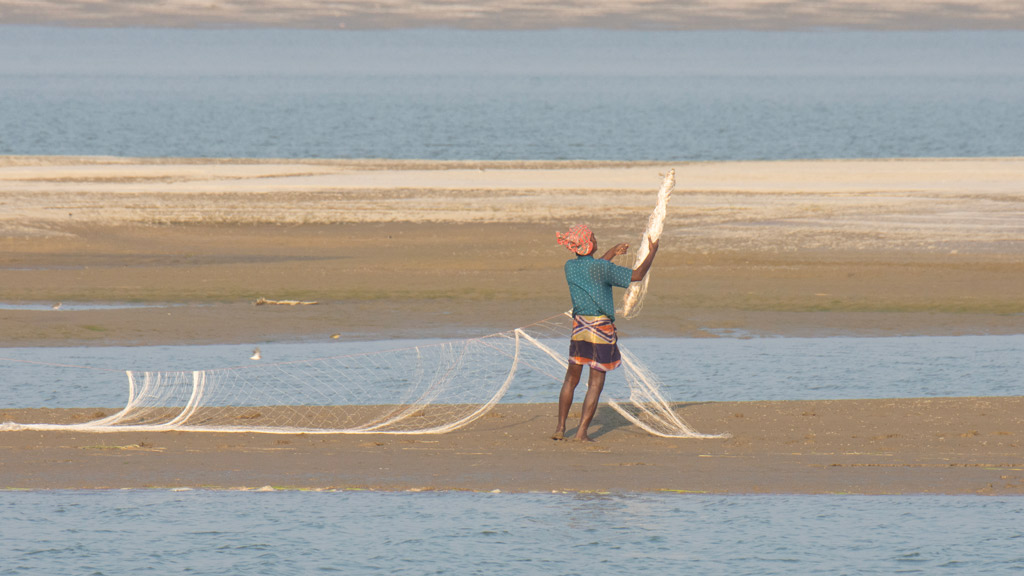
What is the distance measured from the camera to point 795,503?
930cm

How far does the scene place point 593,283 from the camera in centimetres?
1009

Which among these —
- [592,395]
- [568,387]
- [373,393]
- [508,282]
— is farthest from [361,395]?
[508,282]

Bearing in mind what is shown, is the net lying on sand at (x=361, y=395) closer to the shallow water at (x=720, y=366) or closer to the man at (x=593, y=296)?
the shallow water at (x=720, y=366)

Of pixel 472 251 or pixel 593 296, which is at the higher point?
pixel 472 251

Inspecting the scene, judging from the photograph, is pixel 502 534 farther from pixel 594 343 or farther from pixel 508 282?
pixel 508 282

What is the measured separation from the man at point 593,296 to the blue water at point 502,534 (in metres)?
1.22

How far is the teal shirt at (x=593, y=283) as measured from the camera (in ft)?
32.9

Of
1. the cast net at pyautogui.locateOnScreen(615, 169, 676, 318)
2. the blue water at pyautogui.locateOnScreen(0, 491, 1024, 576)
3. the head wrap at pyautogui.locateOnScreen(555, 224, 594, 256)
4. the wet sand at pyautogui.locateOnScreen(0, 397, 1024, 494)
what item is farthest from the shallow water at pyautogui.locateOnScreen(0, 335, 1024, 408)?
the blue water at pyautogui.locateOnScreen(0, 491, 1024, 576)

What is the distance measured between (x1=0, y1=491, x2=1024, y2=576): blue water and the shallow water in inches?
138

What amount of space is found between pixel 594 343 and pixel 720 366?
15.5 feet

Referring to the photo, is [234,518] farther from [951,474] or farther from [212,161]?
[212,161]

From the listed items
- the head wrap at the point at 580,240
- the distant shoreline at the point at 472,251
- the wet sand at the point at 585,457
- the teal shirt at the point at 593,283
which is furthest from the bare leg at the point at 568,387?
the distant shoreline at the point at 472,251

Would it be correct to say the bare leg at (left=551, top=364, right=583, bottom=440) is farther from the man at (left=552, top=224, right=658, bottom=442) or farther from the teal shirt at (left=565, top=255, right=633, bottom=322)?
the teal shirt at (left=565, top=255, right=633, bottom=322)

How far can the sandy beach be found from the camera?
33.3 feet
